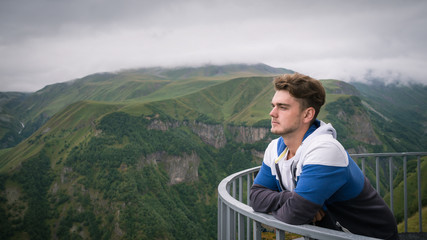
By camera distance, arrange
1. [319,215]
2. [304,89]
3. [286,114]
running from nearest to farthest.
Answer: [319,215] → [304,89] → [286,114]

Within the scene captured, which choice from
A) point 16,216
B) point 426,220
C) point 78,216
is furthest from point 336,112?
point 426,220

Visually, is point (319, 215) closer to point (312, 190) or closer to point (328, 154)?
point (312, 190)

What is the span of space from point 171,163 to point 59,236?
215 feet

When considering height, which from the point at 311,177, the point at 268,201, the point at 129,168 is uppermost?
the point at 311,177

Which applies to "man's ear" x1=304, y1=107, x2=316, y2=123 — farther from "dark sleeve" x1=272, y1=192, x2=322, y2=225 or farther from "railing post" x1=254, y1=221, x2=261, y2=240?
"railing post" x1=254, y1=221, x2=261, y2=240

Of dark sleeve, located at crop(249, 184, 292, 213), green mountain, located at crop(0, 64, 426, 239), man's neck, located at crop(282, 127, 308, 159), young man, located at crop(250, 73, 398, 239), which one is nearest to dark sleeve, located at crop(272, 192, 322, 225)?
young man, located at crop(250, 73, 398, 239)

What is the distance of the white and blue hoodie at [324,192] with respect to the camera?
2320 millimetres

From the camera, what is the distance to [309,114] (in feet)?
9.37

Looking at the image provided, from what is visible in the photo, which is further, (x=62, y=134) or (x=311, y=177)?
(x=62, y=134)

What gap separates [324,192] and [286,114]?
85 centimetres

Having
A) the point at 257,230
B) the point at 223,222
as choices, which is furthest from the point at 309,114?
the point at 223,222

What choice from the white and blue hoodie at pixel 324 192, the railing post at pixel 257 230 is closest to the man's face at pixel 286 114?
the white and blue hoodie at pixel 324 192

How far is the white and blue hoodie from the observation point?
7.61ft

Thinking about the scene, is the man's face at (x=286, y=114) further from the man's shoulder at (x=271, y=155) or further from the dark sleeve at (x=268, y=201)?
the dark sleeve at (x=268, y=201)
